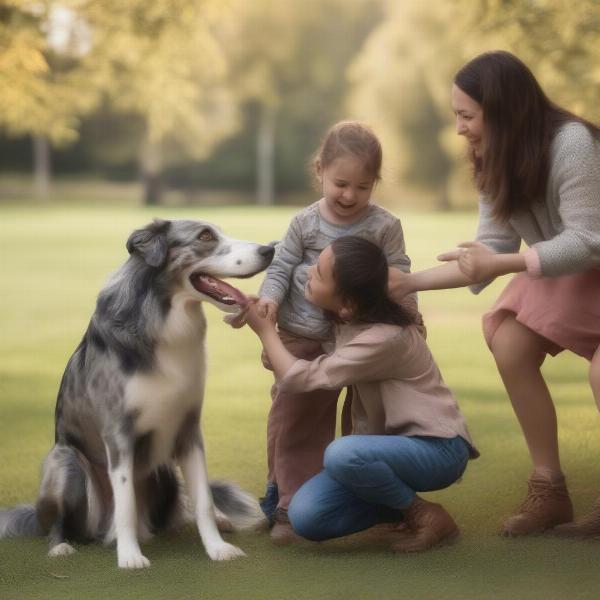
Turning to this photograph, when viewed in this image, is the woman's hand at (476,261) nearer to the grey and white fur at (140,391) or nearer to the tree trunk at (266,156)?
the grey and white fur at (140,391)

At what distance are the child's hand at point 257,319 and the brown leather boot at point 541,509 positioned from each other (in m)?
1.15

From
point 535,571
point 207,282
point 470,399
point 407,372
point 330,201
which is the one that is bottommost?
point 470,399

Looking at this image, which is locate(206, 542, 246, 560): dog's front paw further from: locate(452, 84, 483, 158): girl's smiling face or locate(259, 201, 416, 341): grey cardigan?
locate(452, 84, 483, 158): girl's smiling face

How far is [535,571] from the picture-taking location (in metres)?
3.84

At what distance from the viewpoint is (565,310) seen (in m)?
4.29

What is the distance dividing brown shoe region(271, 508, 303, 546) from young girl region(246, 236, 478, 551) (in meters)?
0.17

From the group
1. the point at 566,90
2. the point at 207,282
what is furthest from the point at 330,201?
the point at 566,90

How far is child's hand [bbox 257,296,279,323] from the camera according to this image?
4125 mm

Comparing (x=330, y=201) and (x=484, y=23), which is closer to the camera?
(x=330, y=201)

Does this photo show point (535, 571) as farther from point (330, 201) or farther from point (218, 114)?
point (218, 114)

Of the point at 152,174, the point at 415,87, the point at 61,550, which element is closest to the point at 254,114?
the point at 152,174

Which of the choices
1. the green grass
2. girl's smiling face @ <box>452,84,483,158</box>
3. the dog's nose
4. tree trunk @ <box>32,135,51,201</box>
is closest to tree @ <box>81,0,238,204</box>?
tree trunk @ <box>32,135,51,201</box>

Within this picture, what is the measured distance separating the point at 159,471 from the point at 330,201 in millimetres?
1176

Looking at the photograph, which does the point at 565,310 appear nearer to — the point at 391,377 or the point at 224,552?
the point at 391,377
